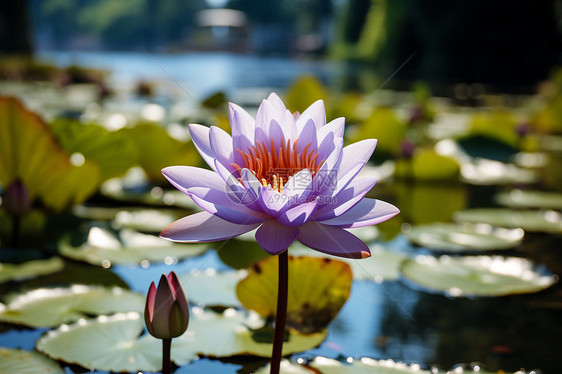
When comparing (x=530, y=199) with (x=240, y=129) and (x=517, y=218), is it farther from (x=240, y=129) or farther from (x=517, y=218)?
(x=240, y=129)

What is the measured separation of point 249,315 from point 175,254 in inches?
14.0

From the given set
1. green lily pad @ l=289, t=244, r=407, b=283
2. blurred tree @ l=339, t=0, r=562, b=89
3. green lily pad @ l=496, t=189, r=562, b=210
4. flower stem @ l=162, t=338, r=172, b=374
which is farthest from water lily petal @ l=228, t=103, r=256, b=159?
blurred tree @ l=339, t=0, r=562, b=89

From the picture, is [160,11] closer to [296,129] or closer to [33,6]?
[33,6]

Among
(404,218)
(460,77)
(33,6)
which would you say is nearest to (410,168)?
(404,218)

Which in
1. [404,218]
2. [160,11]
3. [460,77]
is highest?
[160,11]

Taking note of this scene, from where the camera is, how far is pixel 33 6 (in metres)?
49.9

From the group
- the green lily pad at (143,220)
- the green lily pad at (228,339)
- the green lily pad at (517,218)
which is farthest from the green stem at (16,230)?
the green lily pad at (517,218)

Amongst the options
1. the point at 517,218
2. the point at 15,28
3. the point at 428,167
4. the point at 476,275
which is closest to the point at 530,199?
the point at 517,218

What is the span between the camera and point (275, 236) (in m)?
0.51

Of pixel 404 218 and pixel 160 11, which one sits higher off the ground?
pixel 160 11

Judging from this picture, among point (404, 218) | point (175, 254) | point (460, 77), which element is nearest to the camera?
point (175, 254)

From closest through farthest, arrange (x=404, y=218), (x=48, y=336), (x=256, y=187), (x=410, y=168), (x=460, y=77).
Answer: (x=256, y=187) < (x=48, y=336) < (x=404, y=218) < (x=410, y=168) < (x=460, y=77)

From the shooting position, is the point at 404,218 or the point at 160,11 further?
the point at 160,11

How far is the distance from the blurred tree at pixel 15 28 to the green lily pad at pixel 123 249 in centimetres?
997
